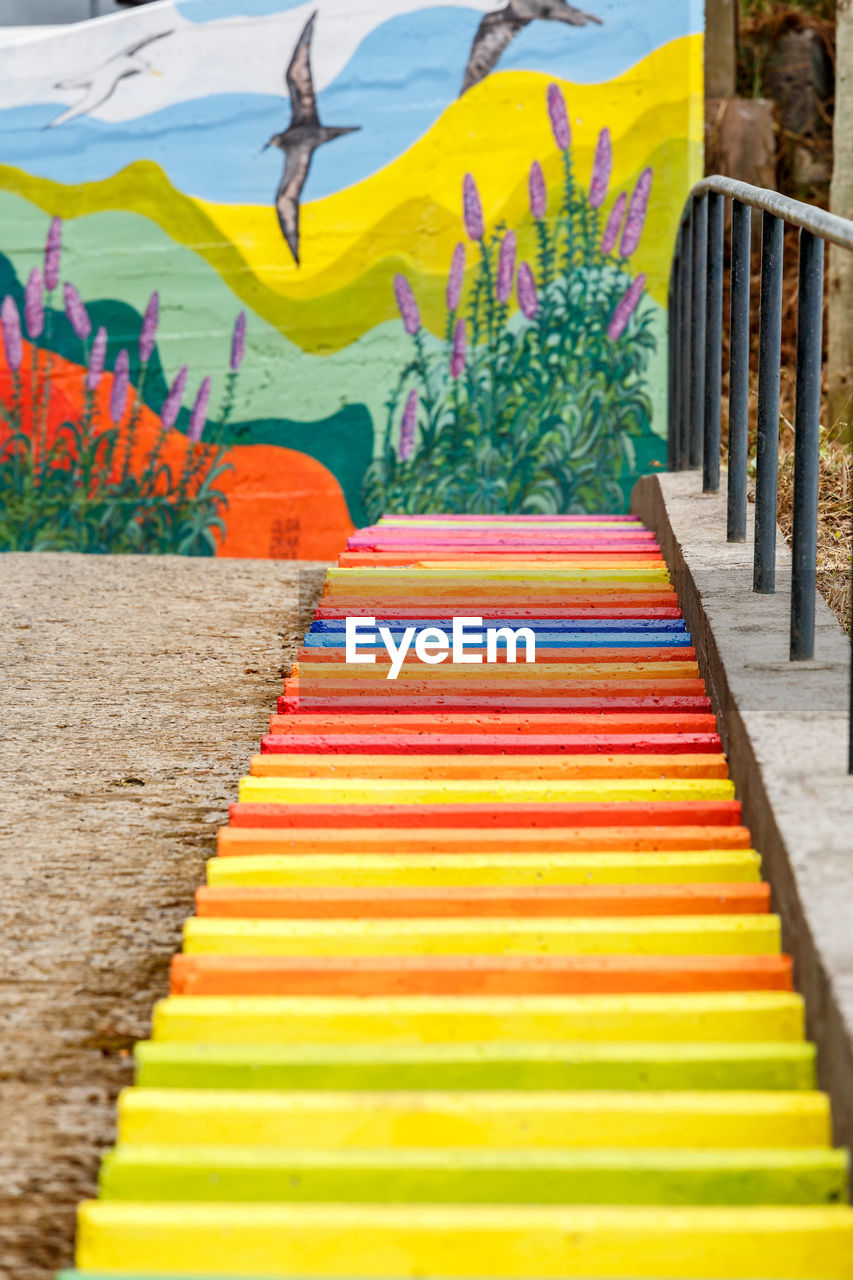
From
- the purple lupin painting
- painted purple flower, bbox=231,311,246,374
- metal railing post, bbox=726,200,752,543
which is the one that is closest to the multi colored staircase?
metal railing post, bbox=726,200,752,543

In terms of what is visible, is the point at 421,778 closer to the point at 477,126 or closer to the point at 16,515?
the point at 477,126

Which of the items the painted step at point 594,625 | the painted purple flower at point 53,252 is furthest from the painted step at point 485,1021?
the painted purple flower at point 53,252

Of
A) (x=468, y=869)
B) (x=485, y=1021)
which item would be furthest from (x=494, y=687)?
(x=485, y=1021)

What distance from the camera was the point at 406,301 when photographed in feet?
23.7

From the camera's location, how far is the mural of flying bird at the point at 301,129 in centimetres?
720

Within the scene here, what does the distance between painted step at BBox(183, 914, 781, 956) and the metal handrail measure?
1.09 feet

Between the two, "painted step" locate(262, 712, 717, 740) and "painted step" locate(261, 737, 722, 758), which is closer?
"painted step" locate(261, 737, 722, 758)

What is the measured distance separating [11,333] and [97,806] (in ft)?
18.2

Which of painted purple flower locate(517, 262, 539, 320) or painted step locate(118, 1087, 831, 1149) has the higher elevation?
→ painted purple flower locate(517, 262, 539, 320)

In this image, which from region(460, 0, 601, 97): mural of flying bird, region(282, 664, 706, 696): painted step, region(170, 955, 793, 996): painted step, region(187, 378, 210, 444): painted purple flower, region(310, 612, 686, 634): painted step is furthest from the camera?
region(187, 378, 210, 444): painted purple flower

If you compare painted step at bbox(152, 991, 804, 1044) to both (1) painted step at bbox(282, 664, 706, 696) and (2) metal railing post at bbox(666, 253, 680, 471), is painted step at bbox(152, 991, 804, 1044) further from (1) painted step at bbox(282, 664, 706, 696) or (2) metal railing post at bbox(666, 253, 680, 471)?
(2) metal railing post at bbox(666, 253, 680, 471)

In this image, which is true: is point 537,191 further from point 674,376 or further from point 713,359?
point 713,359

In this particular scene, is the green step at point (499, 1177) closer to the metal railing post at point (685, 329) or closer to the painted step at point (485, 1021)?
the painted step at point (485, 1021)

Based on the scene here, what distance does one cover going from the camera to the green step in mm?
1659
